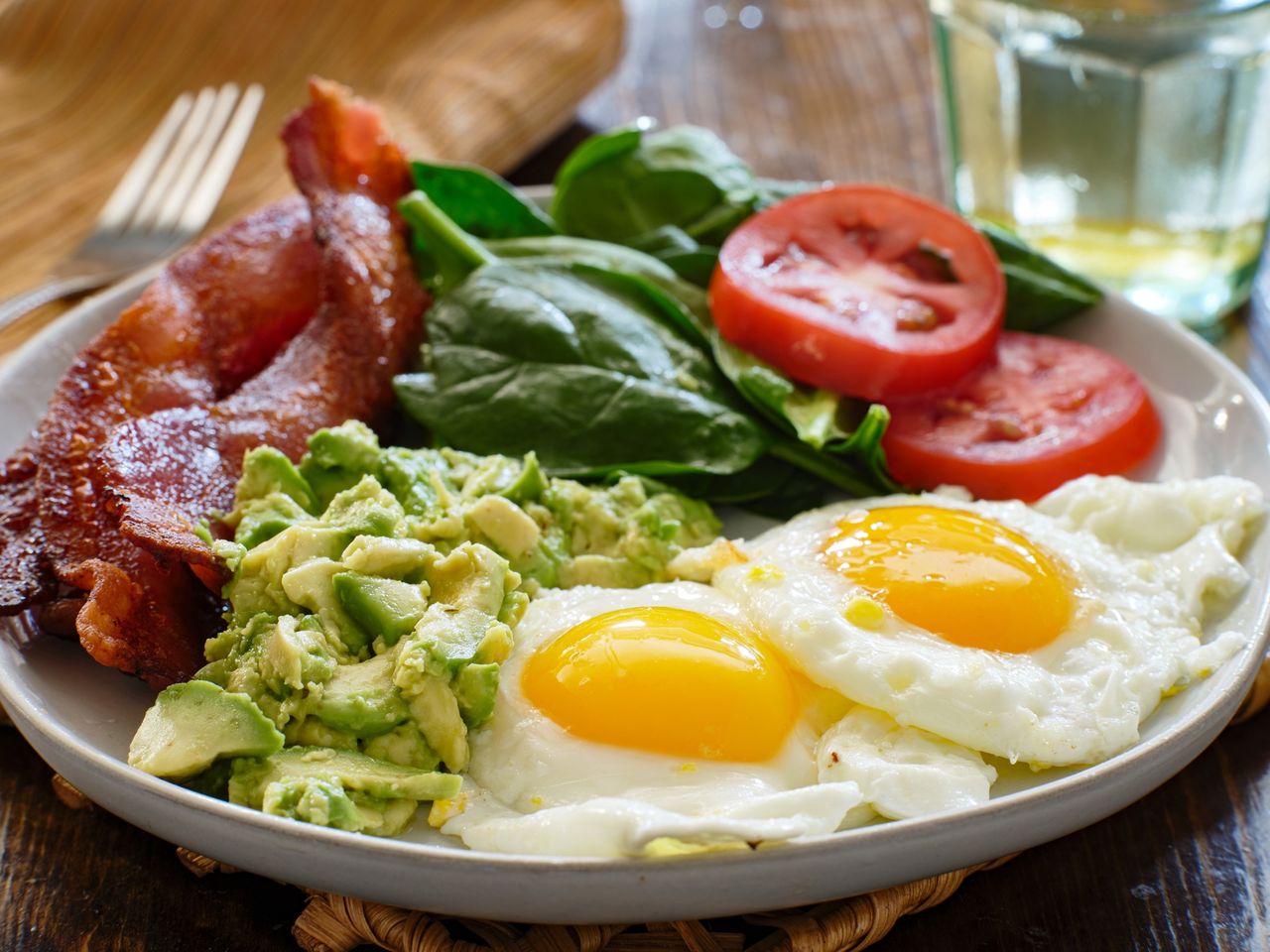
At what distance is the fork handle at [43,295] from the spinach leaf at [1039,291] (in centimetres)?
226

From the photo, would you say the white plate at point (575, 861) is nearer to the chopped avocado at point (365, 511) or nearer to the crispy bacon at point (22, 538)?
the crispy bacon at point (22, 538)

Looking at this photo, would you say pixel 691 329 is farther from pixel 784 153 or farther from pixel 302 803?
pixel 784 153

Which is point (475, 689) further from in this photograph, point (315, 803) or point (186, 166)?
point (186, 166)

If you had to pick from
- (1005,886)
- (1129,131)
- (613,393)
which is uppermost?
(613,393)

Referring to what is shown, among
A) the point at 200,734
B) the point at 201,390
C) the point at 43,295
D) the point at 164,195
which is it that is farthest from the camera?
the point at 164,195

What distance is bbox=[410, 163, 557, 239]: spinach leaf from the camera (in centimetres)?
321

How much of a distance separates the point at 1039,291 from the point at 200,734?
2.02 metres

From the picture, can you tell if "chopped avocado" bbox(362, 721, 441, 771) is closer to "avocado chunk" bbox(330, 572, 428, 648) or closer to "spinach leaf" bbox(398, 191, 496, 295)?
"avocado chunk" bbox(330, 572, 428, 648)

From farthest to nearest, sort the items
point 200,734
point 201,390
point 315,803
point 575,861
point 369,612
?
point 201,390 → point 369,612 → point 200,734 → point 315,803 → point 575,861

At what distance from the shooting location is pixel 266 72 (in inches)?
181

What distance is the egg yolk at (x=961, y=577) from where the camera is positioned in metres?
2.05

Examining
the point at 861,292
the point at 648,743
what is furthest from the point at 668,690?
the point at 861,292

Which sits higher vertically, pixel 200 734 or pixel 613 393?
pixel 200 734

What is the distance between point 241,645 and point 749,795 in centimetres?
76
